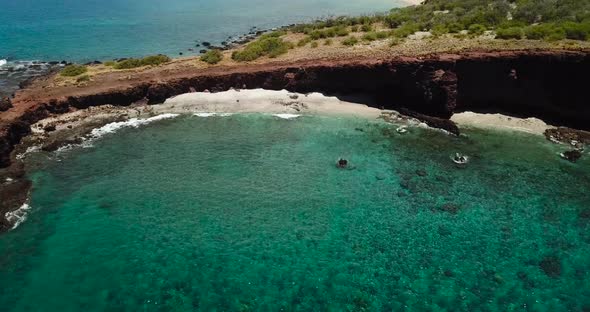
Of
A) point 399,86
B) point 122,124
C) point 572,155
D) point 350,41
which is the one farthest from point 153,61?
point 572,155

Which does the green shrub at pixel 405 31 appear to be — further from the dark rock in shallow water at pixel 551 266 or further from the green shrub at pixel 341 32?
the dark rock in shallow water at pixel 551 266

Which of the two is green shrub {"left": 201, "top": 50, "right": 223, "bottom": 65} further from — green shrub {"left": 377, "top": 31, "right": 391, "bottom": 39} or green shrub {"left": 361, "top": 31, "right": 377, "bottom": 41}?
green shrub {"left": 377, "top": 31, "right": 391, "bottom": 39}

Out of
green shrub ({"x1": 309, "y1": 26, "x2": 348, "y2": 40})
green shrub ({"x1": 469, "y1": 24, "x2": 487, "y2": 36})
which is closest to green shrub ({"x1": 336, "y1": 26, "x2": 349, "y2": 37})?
green shrub ({"x1": 309, "y1": 26, "x2": 348, "y2": 40})

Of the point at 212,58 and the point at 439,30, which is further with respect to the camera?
the point at 439,30

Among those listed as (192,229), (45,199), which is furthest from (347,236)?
(45,199)

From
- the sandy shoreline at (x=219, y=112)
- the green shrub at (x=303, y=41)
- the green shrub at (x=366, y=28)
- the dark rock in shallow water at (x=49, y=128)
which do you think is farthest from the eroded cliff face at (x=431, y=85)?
the green shrub at (x=366, y=28)

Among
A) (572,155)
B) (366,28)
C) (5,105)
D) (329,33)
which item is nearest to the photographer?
(572,155)

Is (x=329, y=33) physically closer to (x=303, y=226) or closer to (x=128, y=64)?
(x=128, y=64)
